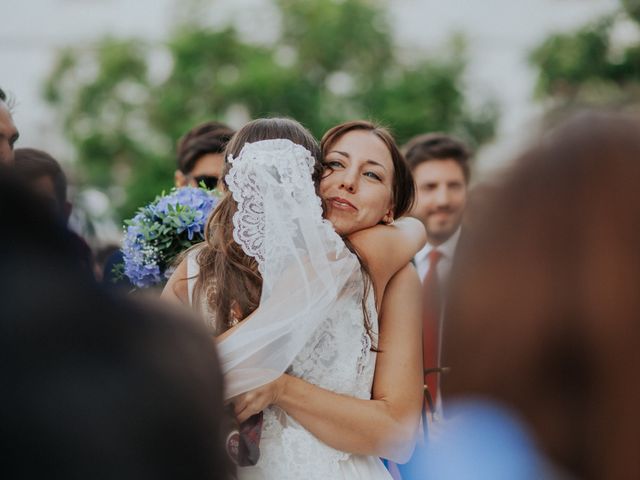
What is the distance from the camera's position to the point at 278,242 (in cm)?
281

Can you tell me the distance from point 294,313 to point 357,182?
28.9 inches

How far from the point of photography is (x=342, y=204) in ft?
10.5

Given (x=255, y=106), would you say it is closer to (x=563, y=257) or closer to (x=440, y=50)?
(x=440, y=50)

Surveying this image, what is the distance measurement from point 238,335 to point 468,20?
110 ft

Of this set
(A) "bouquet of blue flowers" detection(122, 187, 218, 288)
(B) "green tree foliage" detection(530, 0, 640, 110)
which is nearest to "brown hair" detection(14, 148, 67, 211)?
(A) "bouquet of blue flowers" detection(122, 187, 218, 288)

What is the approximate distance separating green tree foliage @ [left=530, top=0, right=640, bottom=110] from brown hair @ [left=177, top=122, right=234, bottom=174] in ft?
48.9

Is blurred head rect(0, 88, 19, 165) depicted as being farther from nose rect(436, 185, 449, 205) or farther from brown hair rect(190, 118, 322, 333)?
nose rect(436, 185, 449, 205)

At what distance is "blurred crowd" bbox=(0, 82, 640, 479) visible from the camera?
1.22 meters

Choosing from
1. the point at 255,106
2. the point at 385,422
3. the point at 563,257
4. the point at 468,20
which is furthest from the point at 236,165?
the point at 468,20

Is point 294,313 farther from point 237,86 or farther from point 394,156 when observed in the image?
point 237,86

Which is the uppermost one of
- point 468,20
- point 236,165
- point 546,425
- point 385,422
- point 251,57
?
point 468,20

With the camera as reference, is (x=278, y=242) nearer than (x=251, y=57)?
Yes

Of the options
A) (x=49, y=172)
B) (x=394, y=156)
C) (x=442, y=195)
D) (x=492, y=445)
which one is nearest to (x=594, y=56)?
A: (x=442, y=195)

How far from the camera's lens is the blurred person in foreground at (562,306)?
1.35 m
